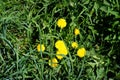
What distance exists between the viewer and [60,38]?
3.36 m

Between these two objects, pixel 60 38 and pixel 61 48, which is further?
pixel 60 38

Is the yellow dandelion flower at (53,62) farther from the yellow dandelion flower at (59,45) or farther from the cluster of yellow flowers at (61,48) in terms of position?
the yellow dandelion flower at (59,45)

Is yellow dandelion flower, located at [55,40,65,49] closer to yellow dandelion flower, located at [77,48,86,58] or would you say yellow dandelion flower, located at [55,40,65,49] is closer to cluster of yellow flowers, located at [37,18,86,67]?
cluster of yellow flowers, located at [37,18,86,67]

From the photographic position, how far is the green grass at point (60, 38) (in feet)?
10.1

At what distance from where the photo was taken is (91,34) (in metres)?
3.40

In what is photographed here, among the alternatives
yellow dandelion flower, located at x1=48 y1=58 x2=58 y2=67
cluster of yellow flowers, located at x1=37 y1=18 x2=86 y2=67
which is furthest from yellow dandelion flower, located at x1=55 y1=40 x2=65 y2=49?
yellow dandelion flower, located at x1=48 y1=58 x2=58 y2=67

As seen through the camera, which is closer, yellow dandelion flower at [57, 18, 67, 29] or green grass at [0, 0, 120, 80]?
green grass at [0, 0, 120, 80]

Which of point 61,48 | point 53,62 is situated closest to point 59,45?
point 61,48

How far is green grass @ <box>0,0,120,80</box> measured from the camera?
307cm

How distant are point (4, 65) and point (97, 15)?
882 millimetres

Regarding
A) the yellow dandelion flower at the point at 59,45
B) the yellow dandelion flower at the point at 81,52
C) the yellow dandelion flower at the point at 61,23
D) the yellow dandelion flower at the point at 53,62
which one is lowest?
the yellow dandelion flower at the point at 53,62

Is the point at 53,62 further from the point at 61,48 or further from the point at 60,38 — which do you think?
the point at 60,38

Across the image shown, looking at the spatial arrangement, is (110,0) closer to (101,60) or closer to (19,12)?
(101,60)

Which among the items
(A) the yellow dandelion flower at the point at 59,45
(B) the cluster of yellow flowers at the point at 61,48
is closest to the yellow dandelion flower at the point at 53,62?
(B) the cluster of yellow flowers at the point at 61,48
